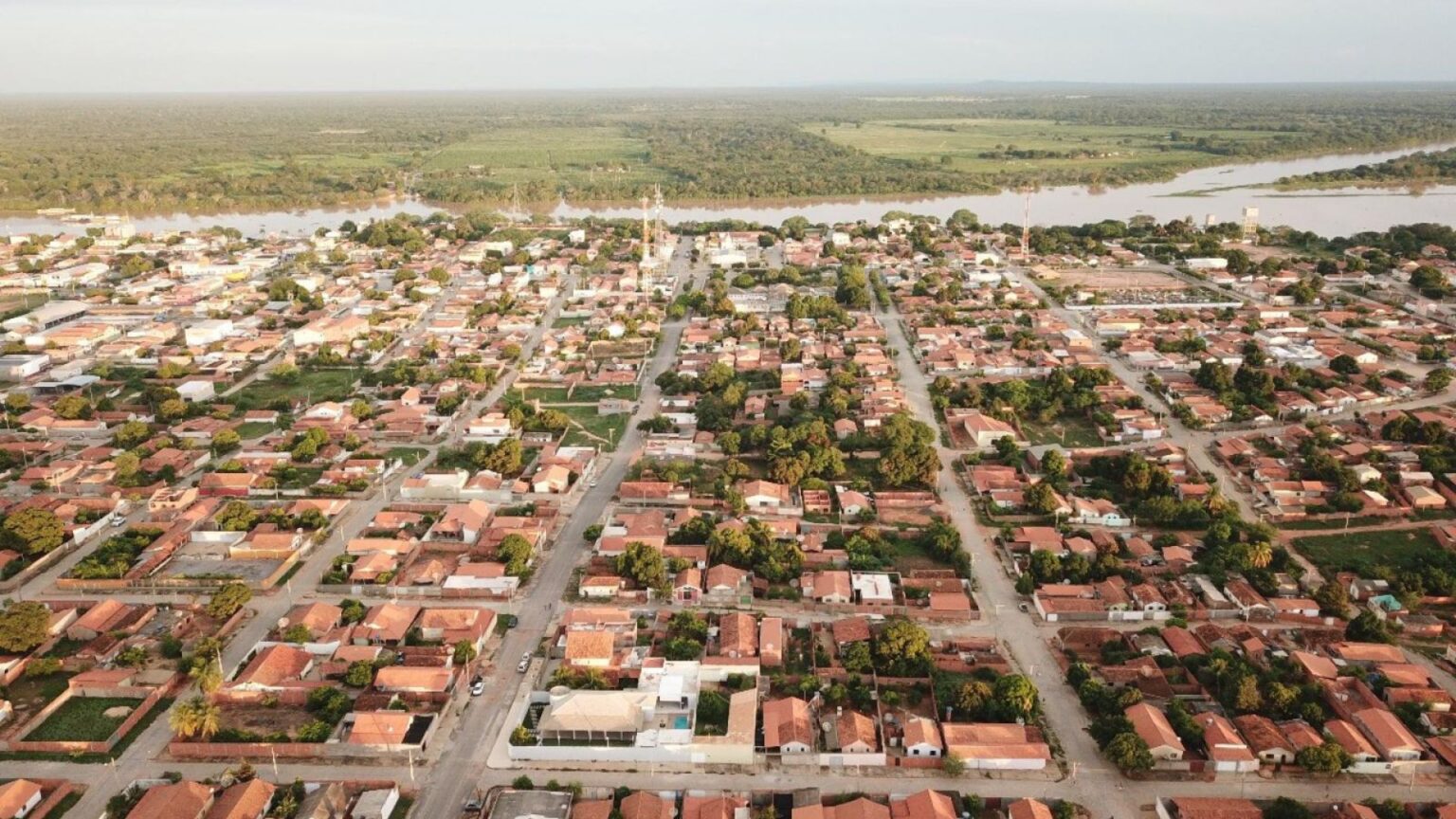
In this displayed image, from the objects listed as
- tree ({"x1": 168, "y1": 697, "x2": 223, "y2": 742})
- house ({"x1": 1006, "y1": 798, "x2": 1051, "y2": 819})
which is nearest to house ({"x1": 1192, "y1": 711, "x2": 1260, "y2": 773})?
house ({"x1": 1006, "y1": 798, "x2": 1051, "y2": 819})

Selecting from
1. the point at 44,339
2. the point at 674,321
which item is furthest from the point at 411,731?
the point at 44,339

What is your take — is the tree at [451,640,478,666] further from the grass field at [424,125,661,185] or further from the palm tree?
the grass field at [424,125,661,185]

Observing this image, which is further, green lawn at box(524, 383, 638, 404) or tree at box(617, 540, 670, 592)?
green lawn at box(524, 383, 638, 404)

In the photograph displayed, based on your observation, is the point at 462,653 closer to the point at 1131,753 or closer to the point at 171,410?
the point at 1131,753

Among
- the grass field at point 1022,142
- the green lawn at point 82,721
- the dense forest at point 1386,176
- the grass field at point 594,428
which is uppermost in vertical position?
the grass field at point 1022,142

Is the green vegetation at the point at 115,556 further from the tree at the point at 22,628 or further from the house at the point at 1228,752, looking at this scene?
the house at the point at 1228,752

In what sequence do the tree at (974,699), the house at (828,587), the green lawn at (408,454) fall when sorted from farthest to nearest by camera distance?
the green lawn at (408,454)
the house at (828,587)
the tree at (974,699)

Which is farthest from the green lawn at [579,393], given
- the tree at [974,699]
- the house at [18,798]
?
the house at [18,798]
